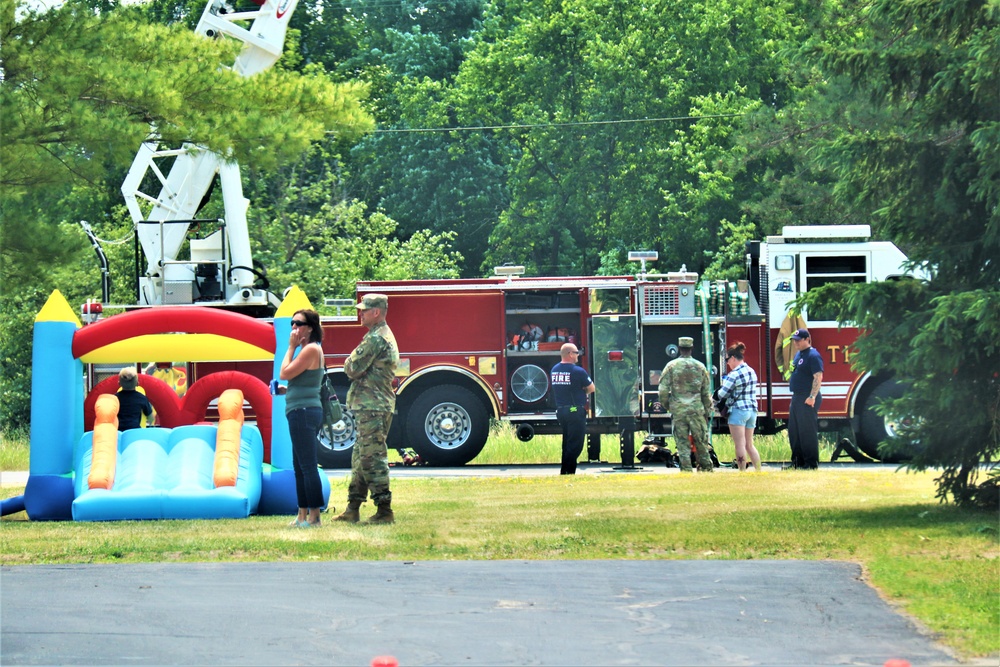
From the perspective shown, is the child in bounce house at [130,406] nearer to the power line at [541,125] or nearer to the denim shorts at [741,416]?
the denim shorts at [741,416]

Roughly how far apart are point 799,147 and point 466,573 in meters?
24.7

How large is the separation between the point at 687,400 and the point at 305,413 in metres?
7.42

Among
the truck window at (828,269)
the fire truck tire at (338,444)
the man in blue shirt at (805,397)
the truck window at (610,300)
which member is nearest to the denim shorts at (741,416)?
the man in blue shirt at (805,397)

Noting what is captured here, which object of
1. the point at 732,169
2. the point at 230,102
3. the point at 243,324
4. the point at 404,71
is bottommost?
the point at 243,324

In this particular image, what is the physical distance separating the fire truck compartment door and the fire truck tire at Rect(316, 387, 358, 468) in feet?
11.4

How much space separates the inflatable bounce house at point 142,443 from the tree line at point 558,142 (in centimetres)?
167

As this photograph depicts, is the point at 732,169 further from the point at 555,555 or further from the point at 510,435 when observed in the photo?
the point at 555,555

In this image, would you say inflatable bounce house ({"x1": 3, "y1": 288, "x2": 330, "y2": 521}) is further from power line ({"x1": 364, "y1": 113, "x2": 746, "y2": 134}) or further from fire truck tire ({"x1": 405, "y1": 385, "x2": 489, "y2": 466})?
power line ({"x1": 364, "y1": 113, "x2": 746, "y2": 134})

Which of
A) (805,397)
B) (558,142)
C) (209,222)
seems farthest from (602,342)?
(558,142)

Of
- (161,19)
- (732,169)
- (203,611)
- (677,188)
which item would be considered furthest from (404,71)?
(203,611)

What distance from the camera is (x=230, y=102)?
14.5 metres

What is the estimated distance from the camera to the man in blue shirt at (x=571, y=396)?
17562 millimetres

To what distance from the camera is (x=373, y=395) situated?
1159cm

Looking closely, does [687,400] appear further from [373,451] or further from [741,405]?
[373,451]
